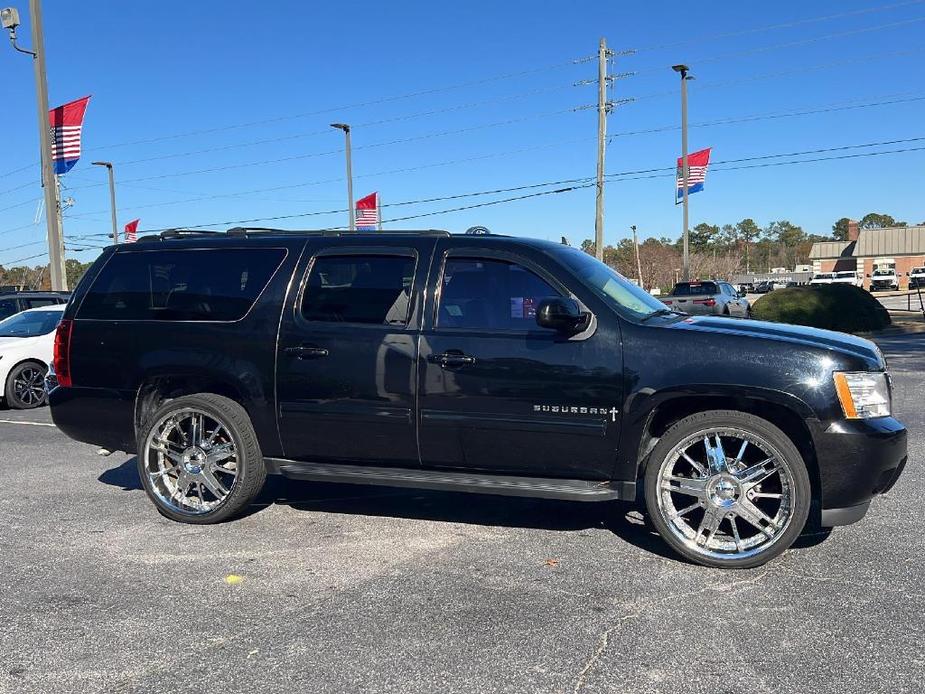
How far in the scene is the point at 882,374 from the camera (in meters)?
4.37

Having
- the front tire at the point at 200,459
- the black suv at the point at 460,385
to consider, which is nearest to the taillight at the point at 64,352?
the black suv at the point at 460,385

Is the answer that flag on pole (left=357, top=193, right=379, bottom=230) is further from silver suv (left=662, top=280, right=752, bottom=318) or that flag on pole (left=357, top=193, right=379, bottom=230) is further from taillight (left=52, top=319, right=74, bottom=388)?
taillight (left=52, top=319, right=74, bottom=388)

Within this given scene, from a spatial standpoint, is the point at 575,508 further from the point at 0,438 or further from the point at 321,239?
the point at 0,438

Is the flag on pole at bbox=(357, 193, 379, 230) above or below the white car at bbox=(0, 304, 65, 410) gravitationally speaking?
above

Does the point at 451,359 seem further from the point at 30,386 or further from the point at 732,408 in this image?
the point at 30,386

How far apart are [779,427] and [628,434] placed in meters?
0.85

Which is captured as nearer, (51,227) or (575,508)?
(575,508)

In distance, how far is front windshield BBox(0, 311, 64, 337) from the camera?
38.0ft

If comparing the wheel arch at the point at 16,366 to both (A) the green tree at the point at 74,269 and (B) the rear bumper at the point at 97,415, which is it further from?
(A) the green tree at the point at 74,269

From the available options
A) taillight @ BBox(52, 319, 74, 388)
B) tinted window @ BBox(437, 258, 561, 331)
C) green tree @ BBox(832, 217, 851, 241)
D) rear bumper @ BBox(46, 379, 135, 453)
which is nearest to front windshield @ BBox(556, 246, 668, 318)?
tinted window @ BBox(437, 258, 561, 331)

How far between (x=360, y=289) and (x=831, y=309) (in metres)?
20.0

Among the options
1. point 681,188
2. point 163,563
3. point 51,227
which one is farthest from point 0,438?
point 681,188

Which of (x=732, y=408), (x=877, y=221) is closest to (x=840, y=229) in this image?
(x=877, y=221)

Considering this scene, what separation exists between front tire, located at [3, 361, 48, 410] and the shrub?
1774cm
